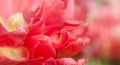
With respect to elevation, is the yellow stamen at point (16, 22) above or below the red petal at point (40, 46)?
above

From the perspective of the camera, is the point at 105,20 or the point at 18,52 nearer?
the point at 18,52

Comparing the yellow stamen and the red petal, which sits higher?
the yellow stamen

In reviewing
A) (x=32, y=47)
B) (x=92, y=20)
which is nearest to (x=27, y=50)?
(x=32, y=47)

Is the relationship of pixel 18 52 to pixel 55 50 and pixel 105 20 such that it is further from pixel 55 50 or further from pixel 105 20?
pixel 105 20

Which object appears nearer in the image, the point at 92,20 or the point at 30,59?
the point at 30,59

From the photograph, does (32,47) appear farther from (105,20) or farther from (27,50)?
(105,20)

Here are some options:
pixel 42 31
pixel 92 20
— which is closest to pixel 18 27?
pixel 42 31
